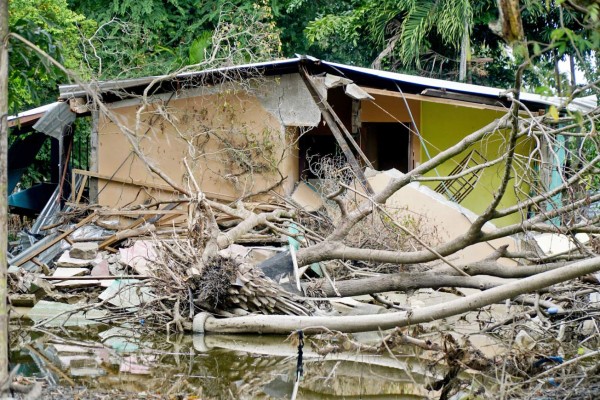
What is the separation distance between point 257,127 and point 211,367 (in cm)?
723

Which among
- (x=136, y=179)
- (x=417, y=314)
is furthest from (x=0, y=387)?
(x=136, y=179)

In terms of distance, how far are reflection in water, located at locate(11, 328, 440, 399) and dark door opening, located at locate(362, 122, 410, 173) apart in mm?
10164

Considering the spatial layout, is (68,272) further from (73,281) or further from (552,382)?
(552,382)

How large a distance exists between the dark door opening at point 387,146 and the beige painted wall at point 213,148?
397cm

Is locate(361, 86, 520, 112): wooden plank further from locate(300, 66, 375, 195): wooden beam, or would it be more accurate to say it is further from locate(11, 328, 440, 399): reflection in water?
locate(11, 328, 440, 399): reflection in water

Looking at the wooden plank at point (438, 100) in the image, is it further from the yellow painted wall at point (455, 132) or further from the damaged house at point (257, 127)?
the yellow painted wall at point (455, 132)

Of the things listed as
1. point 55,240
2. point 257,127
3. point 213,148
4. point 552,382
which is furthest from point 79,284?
point 552,382

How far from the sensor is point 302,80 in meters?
14.5

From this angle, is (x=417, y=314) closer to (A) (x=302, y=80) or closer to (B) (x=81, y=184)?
(A) (x=302, y=80)

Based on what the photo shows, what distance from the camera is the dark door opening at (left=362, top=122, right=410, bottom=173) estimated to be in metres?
19.2

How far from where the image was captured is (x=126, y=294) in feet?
36.4

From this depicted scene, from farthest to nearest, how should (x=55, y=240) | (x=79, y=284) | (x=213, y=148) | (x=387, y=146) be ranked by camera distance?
(x=387, y=146) → (x=213, y=148) → (x=55, y=240) → (x=79, y=284)

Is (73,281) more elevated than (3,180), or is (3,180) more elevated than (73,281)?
(3,180)

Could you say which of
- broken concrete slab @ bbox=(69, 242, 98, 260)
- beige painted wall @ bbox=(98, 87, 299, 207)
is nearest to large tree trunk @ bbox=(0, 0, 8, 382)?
broken concrete slab @ bbox=(69, 242, 98, 260)
